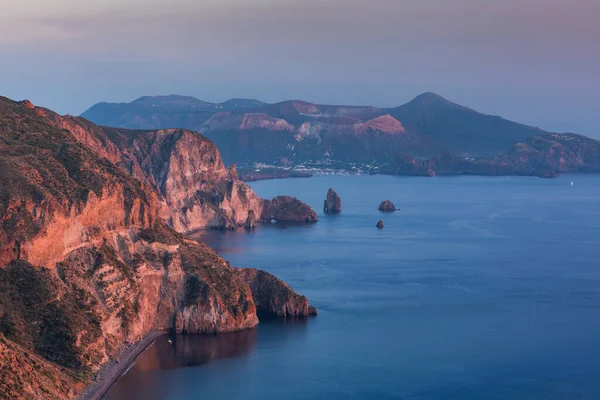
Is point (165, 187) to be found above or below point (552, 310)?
above

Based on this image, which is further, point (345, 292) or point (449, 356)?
point (345, 292)

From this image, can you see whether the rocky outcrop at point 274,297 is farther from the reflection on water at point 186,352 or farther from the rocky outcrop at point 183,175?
the rocky outcrop at point 183,175

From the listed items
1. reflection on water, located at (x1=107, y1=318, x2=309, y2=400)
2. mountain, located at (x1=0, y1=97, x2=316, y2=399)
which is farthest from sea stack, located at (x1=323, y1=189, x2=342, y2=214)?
reflection on water, located at (x1=107, y1=318, x2=309, y2=400)

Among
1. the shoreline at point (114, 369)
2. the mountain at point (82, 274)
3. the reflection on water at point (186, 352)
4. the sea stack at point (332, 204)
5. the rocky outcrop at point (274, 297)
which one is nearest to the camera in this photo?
the shoreline at point (114, 369)

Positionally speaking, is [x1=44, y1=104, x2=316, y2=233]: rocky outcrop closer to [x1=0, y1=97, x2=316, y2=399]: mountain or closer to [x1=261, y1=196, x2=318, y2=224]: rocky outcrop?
[x1=261, y1=196, x2=318, y2=224]: rocky outcrop

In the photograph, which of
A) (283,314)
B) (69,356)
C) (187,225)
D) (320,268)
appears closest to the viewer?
(69,356)

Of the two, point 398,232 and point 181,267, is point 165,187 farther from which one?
point 181,267

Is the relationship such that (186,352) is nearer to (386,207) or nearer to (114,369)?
(114,369)

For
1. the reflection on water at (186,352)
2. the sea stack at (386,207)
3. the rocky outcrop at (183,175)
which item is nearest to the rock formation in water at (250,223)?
the rocky outcrop at (183,175)

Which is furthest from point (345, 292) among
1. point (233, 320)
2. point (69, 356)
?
point (69, 356)
